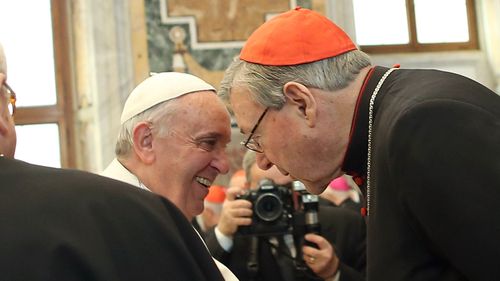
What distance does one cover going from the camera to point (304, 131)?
2.32m

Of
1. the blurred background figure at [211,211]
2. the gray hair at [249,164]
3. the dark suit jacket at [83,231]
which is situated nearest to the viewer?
the dark suit jacket at [83,231]

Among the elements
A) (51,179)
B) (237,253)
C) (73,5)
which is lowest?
(237,253)

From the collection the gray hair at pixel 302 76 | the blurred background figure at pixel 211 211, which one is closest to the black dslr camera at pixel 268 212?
the gray hair at pixel 302 76

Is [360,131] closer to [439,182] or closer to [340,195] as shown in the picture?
[439,182]

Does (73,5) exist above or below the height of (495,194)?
above

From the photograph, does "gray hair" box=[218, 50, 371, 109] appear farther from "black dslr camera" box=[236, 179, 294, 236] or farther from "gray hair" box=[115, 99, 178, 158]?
"black dslr camera" box=[236, 179, 294, 236]

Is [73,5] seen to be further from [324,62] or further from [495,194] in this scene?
[495,194]

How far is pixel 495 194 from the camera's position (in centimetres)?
182

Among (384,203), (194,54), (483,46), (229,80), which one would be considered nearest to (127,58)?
(194,54)

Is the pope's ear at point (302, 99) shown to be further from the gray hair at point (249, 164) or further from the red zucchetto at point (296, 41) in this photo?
the gray hair at point (249, 164)

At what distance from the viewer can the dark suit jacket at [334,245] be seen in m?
3.75

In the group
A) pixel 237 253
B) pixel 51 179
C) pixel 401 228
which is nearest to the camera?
pixel 51 179

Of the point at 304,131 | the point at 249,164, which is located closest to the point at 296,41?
the point at 304,131

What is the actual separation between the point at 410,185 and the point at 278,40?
30.4 inches
